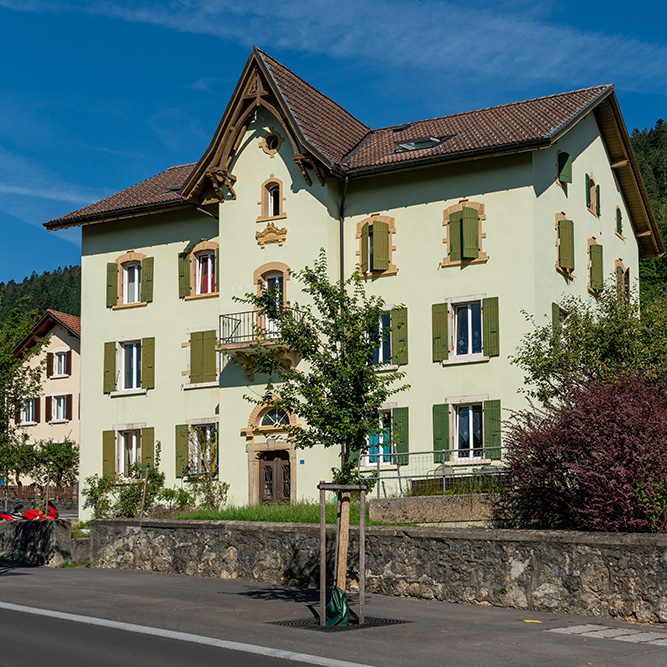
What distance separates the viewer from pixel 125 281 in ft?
114

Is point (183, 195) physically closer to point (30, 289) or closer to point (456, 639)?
point (456, 639)

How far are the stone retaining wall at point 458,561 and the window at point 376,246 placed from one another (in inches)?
465

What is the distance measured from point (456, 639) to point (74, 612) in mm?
5457

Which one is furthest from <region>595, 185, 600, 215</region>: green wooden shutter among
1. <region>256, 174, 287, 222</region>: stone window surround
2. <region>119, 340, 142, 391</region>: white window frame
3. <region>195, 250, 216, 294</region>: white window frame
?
<region>119, 340, 142, 391</region>: white window frame

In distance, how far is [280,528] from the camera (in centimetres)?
1831

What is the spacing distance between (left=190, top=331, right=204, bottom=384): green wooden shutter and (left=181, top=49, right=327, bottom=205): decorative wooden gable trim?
4.34 metres

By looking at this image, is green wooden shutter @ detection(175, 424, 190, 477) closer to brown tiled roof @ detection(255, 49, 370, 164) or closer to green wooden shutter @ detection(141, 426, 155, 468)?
green wooden shutter @ detection(141, 426, 155, 468)

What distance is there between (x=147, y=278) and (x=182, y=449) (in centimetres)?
585

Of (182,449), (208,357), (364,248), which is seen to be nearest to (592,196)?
(364,248)

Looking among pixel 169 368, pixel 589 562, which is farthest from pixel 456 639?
pixel 169 368

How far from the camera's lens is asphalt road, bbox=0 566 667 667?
428 inches

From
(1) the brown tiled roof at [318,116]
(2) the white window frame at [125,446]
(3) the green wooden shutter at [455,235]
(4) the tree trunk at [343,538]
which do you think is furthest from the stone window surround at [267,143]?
(4) the tree trunk at [343,538]

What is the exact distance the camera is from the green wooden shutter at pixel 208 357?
32312 millimetres

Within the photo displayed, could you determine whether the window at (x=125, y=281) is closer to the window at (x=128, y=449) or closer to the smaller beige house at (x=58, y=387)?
the window at (x=128, y=449)
